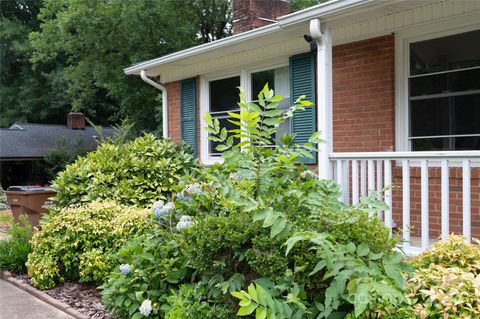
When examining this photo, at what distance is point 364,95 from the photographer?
605cm

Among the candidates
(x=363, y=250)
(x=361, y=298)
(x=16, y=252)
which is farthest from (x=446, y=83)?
(x=16, y=252)

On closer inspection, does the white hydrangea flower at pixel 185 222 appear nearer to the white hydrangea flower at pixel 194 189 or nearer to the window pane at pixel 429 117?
the white hydrangea flower at pixel 194 189

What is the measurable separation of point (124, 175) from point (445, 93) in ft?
14.1

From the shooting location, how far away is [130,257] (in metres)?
4.16

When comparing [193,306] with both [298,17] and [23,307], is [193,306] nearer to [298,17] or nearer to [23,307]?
[23,307]

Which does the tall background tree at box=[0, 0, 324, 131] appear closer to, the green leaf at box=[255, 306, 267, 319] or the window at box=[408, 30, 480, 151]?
the window at box=[408, 30, 480, 151]

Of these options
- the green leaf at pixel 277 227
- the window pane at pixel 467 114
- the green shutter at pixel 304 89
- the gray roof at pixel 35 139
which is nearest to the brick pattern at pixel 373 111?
the green shutter at pixel 304 89

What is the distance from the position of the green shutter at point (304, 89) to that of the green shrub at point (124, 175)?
1.77 meters

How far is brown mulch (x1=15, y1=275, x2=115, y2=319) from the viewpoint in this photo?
4227 mm

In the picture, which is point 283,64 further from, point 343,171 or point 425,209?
point 425,209

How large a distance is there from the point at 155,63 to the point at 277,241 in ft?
20.6

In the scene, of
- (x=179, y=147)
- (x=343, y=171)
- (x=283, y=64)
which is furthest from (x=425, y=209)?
(x=179, y=147)

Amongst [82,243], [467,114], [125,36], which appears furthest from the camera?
[125,36]

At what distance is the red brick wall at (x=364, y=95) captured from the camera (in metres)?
5.81
